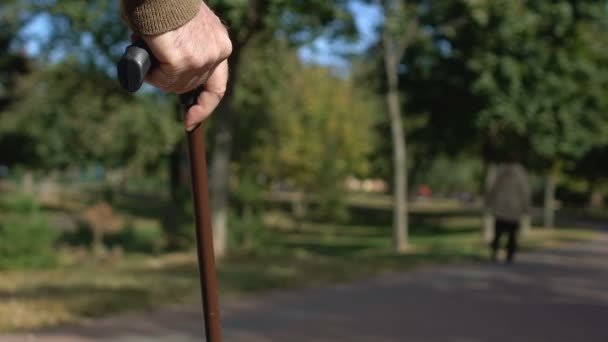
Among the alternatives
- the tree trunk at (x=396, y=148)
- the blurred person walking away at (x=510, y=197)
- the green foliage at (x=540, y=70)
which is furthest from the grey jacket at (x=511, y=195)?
the tree trunk at (x=396, y=148)

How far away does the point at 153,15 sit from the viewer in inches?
54.8

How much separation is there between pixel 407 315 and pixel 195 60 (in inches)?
234

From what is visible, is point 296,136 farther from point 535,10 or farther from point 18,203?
point 18,203

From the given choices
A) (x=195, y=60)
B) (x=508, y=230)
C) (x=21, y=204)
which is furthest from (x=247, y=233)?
(x=195, y=60)

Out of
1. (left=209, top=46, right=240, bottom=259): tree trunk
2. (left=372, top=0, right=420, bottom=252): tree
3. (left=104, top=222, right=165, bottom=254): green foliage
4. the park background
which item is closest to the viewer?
the park background

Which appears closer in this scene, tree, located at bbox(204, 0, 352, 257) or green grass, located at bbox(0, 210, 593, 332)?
green grass, located at bbox(0, 210, 593, 332)

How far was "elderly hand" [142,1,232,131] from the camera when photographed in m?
1.41

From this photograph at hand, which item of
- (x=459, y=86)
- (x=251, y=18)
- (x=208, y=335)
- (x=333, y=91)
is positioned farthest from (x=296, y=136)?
(x=208, y=335)

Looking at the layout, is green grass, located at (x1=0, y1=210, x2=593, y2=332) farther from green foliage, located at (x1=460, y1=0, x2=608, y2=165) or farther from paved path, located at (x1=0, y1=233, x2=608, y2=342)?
green foliage, located at (x1=460, y1=0, x2=608, y2=165)

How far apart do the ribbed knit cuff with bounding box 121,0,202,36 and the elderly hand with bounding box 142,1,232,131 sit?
13 millimetres

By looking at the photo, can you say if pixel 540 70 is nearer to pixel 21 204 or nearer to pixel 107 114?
pixel 107 114

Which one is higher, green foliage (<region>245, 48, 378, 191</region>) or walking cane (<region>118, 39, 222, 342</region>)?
green foliage (<region>245, 48, 378, 191</region>)

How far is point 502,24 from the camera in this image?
15.0 metres

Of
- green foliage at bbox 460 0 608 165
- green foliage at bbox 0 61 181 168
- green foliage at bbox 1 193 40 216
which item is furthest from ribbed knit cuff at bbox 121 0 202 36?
green foliage at bbox 0 61 181 168
